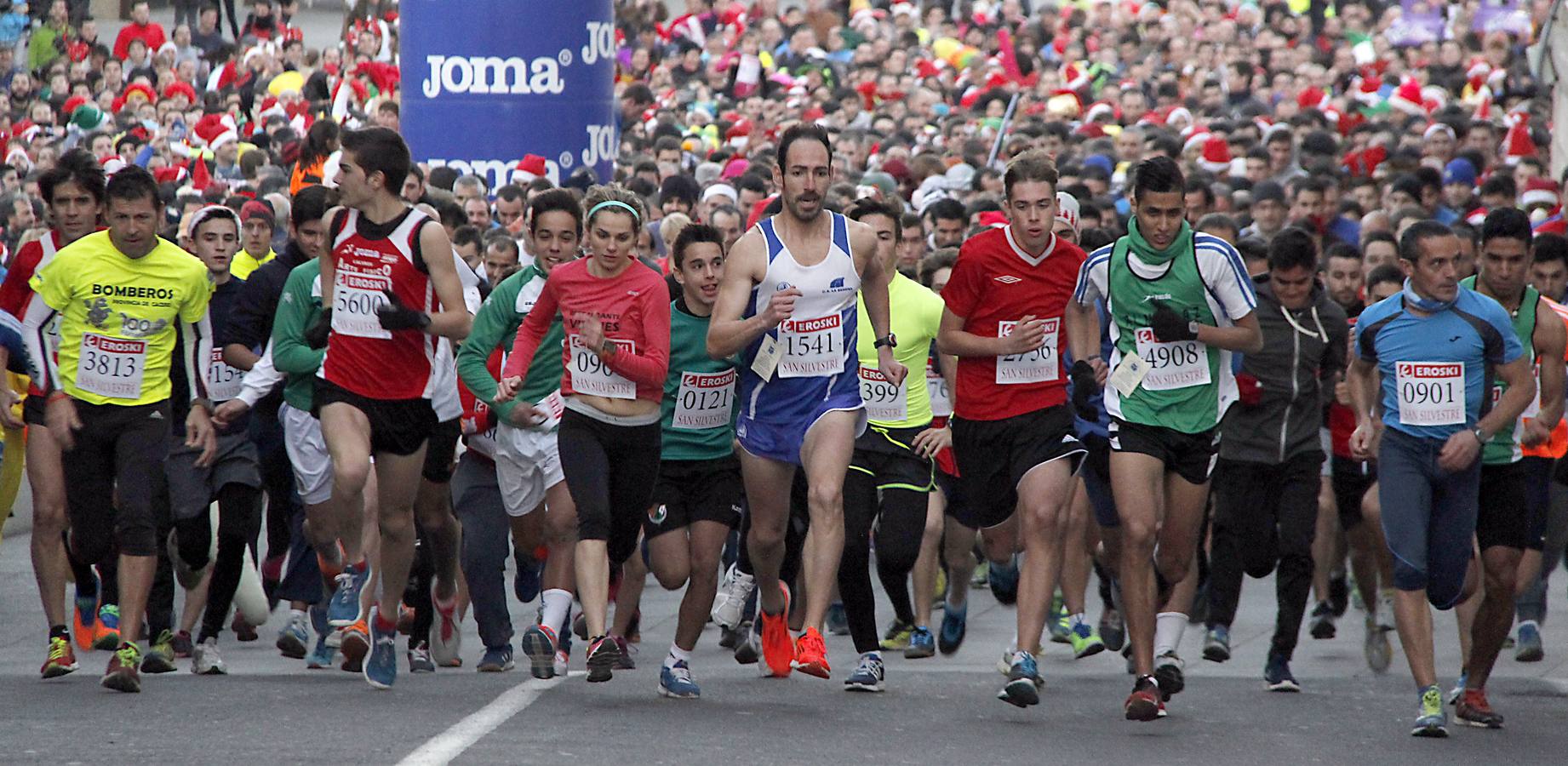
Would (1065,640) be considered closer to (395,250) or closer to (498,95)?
(395,250)

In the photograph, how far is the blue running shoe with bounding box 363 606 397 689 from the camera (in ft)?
27.6

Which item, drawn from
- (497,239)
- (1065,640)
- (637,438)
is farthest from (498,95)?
(637,438)

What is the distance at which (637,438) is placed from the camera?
8.05 m

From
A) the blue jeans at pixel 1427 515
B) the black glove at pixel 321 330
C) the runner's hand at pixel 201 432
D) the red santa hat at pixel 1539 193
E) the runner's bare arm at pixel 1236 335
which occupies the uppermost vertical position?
the red santa hat at pixel 1539 193

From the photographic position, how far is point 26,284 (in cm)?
875

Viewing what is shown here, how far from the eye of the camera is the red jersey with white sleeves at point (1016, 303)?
866cm

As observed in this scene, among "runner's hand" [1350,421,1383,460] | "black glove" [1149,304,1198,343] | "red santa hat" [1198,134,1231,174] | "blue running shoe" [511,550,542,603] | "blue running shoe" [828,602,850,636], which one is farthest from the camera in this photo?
"red santa hat" [1198,134,1231,174]

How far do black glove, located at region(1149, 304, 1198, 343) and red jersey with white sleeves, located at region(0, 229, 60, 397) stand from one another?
163 inches

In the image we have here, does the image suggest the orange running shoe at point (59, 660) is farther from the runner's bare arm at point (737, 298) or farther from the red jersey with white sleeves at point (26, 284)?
the runner's bare arm at point (737, 298)

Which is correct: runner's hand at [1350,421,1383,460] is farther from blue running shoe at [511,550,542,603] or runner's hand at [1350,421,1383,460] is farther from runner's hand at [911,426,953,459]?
blue running shoe at [511,550,542,603]

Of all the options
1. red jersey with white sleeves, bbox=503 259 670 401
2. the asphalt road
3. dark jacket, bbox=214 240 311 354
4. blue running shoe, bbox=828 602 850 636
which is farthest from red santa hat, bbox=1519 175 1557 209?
dark jacket, bbox=214 240 311 354

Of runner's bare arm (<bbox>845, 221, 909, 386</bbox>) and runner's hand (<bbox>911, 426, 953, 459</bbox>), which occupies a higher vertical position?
runner's bare arm (<bbox>845, 221, 909, 386</bbox>)

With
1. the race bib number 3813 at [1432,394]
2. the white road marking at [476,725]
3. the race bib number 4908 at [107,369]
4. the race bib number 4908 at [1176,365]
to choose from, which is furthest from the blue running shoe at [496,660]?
the race bib number 3813 at [1432,394]

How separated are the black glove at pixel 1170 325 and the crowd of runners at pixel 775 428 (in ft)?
0.06
